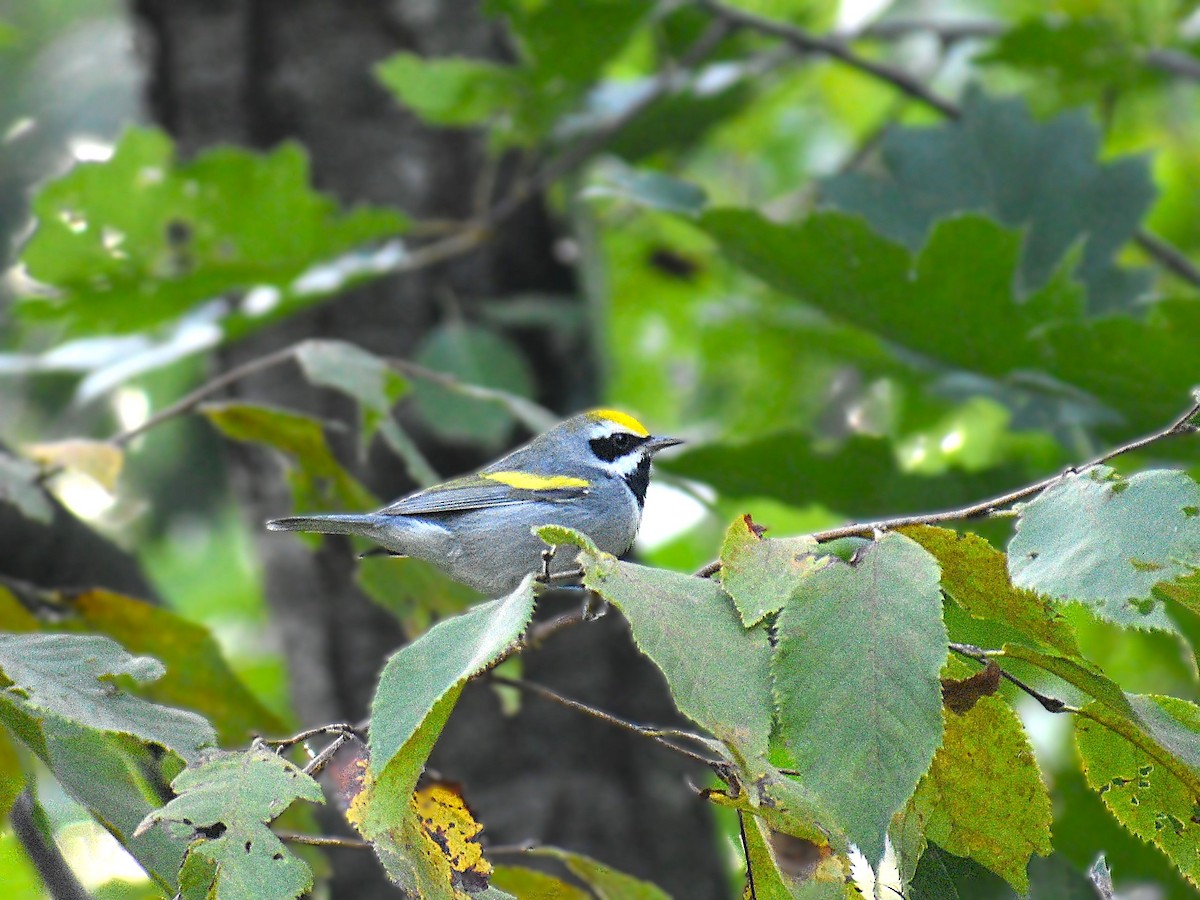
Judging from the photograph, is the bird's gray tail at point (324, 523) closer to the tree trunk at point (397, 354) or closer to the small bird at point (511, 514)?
the small bird at point (511, 514)

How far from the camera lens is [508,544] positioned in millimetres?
2799

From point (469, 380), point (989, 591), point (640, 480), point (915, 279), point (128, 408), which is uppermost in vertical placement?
point (989, 591)

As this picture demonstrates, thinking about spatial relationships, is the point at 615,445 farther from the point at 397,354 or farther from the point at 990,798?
the point at 990,798

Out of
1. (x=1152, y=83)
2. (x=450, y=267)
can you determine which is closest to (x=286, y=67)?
(x=450, y=267)

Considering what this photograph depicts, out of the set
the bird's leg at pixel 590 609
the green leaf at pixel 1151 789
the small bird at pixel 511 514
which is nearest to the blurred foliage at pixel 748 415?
the green leaf at pixel 1151 789

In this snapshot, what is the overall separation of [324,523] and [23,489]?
59 centimetres

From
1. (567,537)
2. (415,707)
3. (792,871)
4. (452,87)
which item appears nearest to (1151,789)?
(792,871)

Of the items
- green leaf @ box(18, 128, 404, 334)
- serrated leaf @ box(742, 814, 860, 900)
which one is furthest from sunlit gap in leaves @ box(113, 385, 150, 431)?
serrated leaf @ box(742, 814, 860, 900)

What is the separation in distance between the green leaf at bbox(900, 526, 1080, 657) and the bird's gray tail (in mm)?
1497

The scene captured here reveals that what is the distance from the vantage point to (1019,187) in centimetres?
339

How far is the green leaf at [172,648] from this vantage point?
93.3 inches

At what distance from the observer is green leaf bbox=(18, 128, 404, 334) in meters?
3.28

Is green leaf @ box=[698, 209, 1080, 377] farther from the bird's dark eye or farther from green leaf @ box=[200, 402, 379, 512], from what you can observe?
green leaf @ box=[200, 402, 379, 512]

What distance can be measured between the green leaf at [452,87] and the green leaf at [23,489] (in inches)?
55.6
